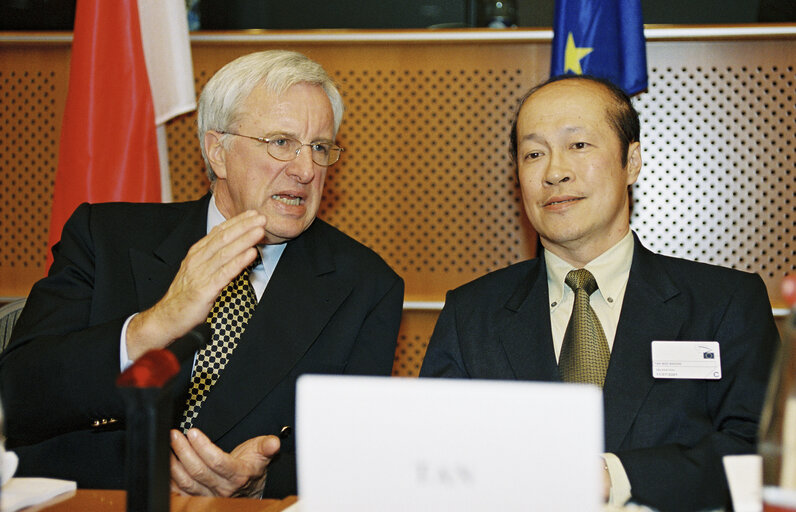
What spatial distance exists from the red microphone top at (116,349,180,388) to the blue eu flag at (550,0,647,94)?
2.09m

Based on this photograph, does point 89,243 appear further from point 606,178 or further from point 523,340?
point 606,178

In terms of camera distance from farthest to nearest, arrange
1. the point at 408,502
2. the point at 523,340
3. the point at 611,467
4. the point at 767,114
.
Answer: the point at 767,114 < the point at 523,340 < the point at 611,467 < the point at 408,502

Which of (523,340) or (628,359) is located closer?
(628,359)

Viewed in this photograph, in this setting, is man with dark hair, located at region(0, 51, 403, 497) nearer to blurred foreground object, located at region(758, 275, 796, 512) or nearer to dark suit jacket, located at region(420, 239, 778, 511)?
dark suit jacket, located at region(420, 239, 778, 511)

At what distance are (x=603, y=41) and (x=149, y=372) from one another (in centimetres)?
224

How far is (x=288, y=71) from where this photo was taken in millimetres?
2152

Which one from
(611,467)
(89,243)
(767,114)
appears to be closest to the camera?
(611,467)

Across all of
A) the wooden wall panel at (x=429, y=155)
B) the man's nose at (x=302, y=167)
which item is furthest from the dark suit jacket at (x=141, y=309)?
the wooden wall panel at (x=429, y=155)

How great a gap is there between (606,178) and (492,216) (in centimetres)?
107

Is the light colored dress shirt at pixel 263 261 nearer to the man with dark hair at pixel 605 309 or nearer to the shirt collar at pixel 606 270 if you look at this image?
the man with dark hair at pixel 605 309

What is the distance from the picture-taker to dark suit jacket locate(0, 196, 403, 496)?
1776 millimetres

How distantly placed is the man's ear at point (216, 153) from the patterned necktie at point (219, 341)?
16.0 inches

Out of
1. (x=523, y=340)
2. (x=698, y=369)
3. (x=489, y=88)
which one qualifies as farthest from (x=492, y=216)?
(x=698, y=369)

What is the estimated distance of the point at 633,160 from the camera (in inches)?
83.7
